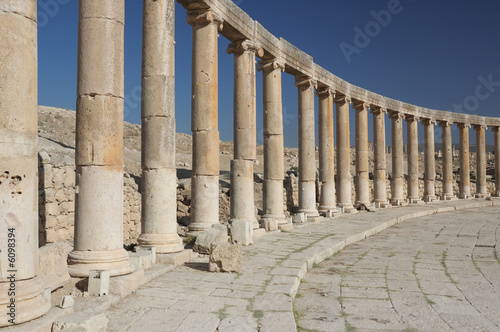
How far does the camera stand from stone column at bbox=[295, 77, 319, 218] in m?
19.5

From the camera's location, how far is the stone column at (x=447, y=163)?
3372 cm

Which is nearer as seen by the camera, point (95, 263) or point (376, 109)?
point (95, 263)

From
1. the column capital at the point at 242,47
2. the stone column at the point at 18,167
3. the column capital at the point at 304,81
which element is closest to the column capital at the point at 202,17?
the column capital at the point at 242,47

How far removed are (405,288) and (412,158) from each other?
25.1 m

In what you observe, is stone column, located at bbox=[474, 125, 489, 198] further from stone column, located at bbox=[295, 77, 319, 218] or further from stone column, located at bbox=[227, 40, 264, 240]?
stone column, located at bbox=[227, 40, 264, 240]

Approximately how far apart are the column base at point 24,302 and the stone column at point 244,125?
9539 millimetres

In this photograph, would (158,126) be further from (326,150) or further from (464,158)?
(464,158)

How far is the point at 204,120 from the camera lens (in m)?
12.6

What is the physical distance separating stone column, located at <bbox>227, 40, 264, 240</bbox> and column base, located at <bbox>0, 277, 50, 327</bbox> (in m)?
9.54

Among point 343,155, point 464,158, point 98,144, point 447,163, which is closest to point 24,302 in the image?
point 98,144

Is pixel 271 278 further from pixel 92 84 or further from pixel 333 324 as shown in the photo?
pixel 92 84

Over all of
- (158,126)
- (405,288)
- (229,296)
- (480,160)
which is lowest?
(405,288)

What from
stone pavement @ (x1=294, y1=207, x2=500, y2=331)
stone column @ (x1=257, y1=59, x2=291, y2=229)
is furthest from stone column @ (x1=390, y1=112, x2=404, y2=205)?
stone pavement @ (x1=294, y1=207, x2=500, y2=331)

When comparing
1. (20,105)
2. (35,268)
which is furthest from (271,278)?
(20,105)
